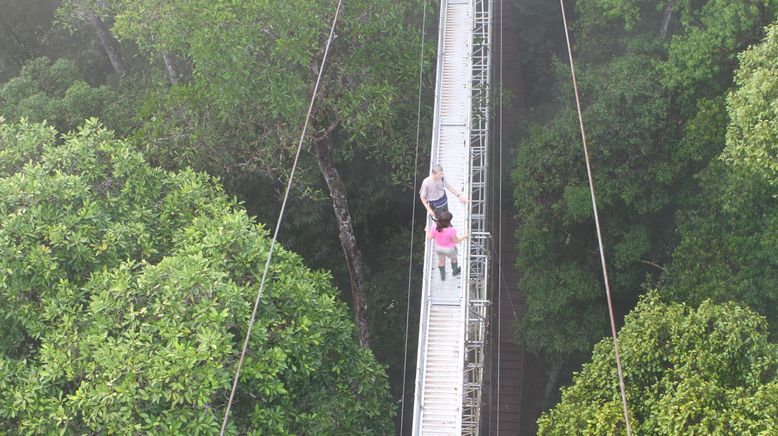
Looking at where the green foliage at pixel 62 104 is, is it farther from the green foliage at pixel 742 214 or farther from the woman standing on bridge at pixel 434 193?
the green foliage at pixel 742 214

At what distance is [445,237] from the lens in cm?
1205

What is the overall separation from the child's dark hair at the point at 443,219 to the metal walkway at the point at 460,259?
1.28m

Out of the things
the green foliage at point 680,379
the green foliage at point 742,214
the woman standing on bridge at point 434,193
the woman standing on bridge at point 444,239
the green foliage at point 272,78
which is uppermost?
the green foliage at point 272,78

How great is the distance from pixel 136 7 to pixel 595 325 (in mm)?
11270

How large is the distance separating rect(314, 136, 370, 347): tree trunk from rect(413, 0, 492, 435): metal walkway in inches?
111

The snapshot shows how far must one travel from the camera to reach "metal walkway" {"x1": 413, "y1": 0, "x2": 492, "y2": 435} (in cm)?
1180

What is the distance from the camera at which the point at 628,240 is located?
55.7 feet

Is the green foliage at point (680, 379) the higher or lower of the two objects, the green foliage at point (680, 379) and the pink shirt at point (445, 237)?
the lower

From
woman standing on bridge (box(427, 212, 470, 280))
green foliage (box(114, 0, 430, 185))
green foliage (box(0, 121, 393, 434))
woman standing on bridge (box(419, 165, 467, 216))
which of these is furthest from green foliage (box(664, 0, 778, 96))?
green foliage (box(0, 121, 393, 434))

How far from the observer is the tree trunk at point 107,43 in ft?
68.5

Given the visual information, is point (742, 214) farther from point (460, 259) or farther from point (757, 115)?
point (460, 259)

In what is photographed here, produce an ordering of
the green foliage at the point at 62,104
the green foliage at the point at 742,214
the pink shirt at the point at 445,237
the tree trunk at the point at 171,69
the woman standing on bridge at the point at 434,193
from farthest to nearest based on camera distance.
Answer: the tree trunk at the point at 171,69 < the green foliage at the point at 62,104 < the green foliage at the point at 742,214 < the woman standing on bridge at the point at 434,193 < the pink shirt at the point at 445,237

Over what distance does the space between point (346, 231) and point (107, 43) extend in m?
8.88

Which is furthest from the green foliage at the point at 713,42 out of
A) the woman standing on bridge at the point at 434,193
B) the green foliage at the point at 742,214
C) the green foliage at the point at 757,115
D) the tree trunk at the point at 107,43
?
the tree trunk at the point at 107,43
